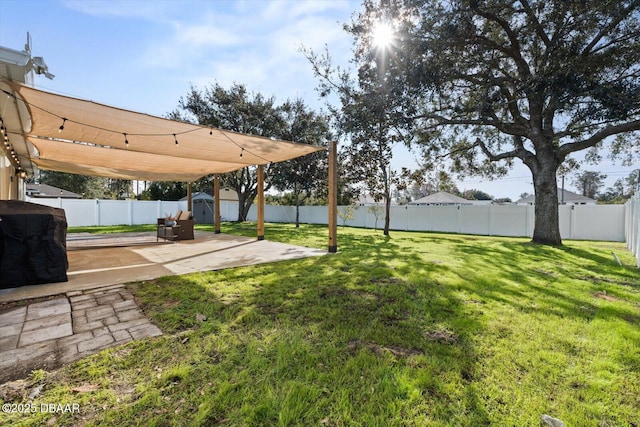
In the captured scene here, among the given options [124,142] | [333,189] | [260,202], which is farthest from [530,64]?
[124,142]

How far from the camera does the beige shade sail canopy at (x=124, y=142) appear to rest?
3.99m

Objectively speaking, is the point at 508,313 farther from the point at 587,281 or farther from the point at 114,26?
the point at 114,26

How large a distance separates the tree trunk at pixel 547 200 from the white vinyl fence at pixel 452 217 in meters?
1.88

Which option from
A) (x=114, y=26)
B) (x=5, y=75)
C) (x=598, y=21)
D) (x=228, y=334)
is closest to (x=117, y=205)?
(x=114, y=26)

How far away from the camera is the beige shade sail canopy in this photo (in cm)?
399

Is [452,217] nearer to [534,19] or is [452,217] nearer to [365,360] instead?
[534,19]

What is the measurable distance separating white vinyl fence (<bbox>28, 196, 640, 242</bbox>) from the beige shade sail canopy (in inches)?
230

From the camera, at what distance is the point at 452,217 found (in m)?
13.7

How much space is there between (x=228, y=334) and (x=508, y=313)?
8.93 ft

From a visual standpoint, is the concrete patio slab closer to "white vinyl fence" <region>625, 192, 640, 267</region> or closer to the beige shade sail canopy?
the beige shade sail canopy

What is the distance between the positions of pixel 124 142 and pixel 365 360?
21.1 feet

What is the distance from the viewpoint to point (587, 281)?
4.14 meters

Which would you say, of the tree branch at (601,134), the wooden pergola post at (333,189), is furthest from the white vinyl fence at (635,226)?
the wooden pergola post at (333,189)

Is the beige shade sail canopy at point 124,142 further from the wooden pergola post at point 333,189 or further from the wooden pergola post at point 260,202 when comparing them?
the wooden pergola post at point 260,202
